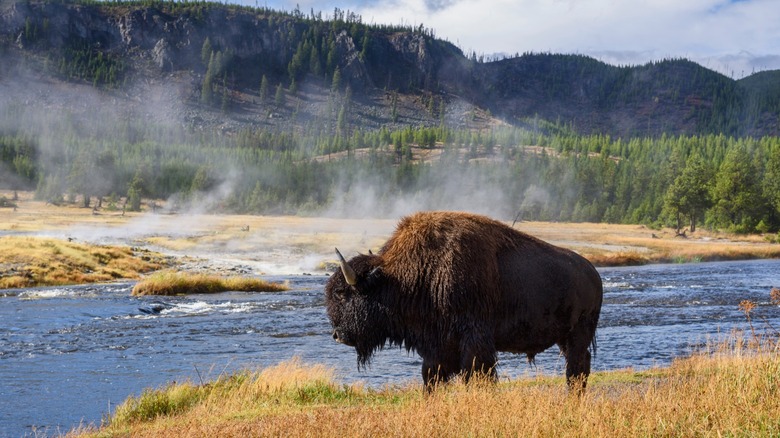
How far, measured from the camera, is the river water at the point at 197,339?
596 inches

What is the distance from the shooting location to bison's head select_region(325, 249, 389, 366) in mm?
8867

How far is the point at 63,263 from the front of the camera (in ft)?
139

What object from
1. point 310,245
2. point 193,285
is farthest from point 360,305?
point 310,245

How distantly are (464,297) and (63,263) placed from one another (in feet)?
128

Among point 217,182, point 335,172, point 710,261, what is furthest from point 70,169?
point 710,261

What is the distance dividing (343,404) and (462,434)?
4174mm

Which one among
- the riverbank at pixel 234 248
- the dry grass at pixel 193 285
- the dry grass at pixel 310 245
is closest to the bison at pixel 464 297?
the dry grass at pixel 193 285

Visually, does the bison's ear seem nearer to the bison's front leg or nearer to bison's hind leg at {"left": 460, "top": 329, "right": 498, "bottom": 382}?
the bison's front leg

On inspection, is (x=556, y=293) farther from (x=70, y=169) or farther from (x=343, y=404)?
(x=70, y=169)

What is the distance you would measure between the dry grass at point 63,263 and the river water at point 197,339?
3692mm

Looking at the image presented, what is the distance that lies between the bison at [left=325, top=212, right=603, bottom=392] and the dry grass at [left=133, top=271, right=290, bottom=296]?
2671 cm

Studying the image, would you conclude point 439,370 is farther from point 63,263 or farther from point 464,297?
point 63,263

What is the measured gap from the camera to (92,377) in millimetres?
16578

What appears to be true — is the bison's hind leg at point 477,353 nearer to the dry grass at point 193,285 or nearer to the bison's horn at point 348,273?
the bison's horn at point 348,273
